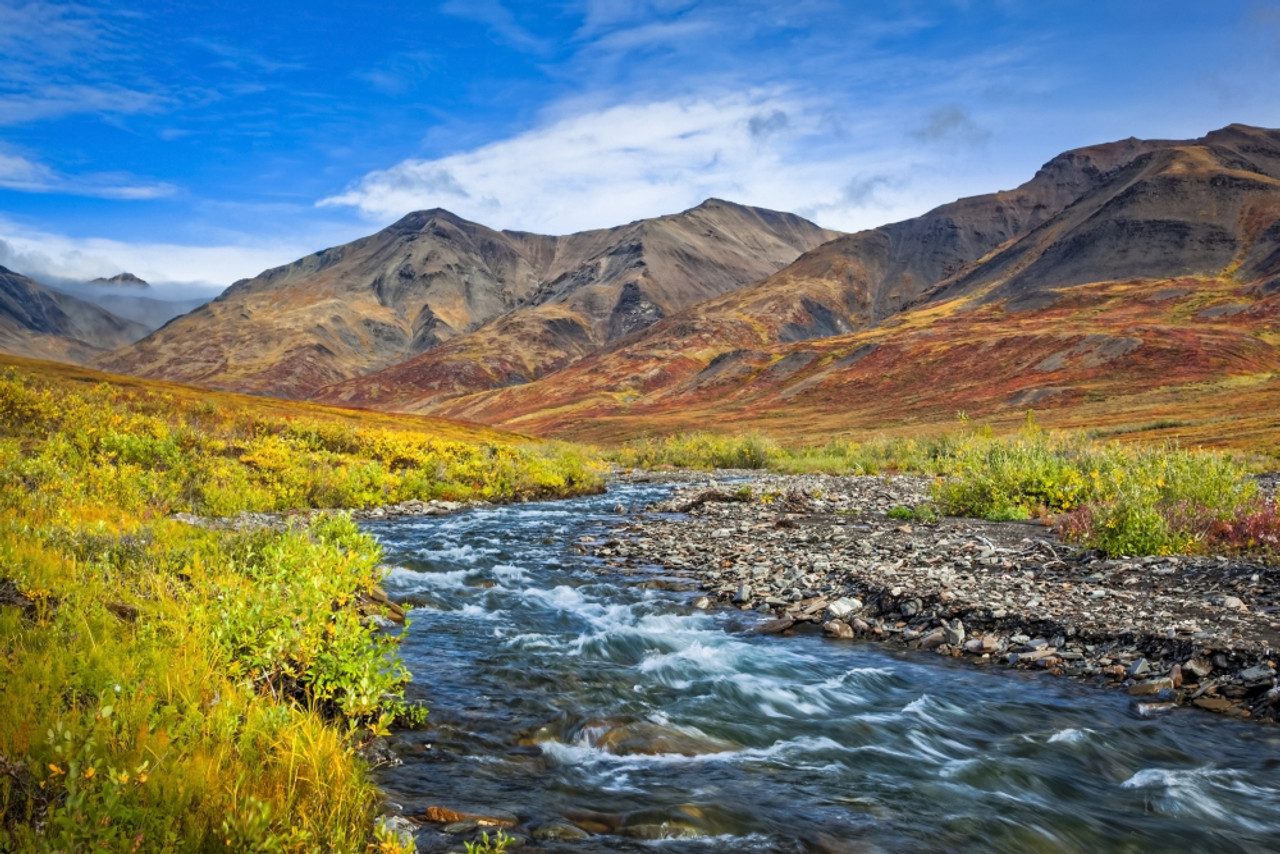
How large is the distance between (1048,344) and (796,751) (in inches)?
4428

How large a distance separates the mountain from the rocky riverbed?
55.6 metres

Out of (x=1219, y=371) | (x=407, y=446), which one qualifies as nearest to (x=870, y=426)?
(x=1219, y=371)

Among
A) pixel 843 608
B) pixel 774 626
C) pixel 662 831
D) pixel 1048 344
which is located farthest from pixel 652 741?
pixel 1048 344

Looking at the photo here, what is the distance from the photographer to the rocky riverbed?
8.61 metres

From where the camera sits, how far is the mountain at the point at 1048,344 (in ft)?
288

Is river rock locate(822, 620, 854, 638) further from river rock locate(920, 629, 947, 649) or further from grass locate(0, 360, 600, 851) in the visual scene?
grass locate(0, 360, 600, 851)

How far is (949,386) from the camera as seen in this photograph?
10150 cm

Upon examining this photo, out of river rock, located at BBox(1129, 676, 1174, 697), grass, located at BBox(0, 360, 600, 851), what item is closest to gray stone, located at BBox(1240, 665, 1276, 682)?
river rock, located at BBox(1129, 676, 1174, 697)

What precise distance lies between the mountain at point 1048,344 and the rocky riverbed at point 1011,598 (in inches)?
2187

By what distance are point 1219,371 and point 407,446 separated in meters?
90.6

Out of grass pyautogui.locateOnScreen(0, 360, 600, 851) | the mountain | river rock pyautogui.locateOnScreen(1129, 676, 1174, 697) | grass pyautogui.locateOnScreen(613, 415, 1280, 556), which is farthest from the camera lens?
the mountain

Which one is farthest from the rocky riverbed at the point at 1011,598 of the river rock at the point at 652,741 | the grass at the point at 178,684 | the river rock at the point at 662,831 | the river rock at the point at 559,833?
the grass at the point at 178,684

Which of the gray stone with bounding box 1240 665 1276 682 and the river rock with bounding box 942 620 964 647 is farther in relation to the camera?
the river rock with bounding box 942 620 964 647

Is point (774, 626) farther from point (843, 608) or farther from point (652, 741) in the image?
point (652, 741)
